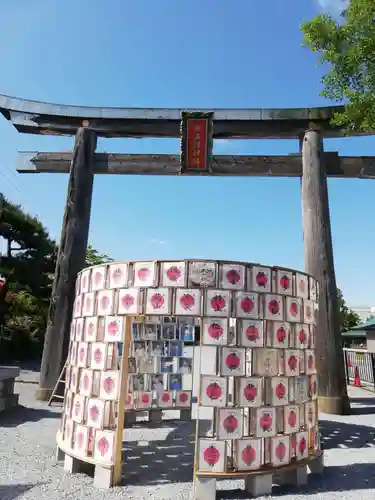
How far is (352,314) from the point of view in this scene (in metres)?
45.1

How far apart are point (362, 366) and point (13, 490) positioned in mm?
12663

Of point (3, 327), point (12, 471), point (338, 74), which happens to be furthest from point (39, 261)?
point (338, 74)

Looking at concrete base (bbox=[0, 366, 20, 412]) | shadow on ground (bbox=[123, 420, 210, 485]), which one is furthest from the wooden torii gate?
shadow on ground (bbox=[123, 420, 210, 485])

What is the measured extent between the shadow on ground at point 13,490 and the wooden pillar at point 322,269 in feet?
23.5

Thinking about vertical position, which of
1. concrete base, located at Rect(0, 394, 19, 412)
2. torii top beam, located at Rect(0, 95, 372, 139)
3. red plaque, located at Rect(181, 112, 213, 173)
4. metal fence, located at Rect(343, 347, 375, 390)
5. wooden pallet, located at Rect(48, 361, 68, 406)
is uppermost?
torii top beam, located at Rect(0, 95, 372, 139)

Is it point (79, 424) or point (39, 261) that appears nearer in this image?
point (79, 424)

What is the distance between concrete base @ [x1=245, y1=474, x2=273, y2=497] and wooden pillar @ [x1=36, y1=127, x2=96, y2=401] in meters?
6.50

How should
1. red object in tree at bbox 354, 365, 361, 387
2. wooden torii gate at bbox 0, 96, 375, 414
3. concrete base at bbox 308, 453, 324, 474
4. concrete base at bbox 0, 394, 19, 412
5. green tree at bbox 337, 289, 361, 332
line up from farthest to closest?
green tree at bbox 337, 289, 361, 332 → red object in tree at bbox 354, 365, 361, 387 → wooden torii gate at bbox 0, 96, 375, 414 → concrete base at bbox 0, 394, 19, 412 → concrete base at bbox 308, 453, 324, 474

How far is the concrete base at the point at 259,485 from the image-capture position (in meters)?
4.95

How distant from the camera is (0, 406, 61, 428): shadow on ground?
8641mm

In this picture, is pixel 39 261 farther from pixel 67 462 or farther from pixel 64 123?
pixel 67 462

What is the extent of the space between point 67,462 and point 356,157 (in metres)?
10.5

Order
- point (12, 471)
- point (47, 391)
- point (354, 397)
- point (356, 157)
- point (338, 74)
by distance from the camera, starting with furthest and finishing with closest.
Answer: point (354, 397) → point (356, 157) → point (47, 391) → point (338, 74) → point (12, 471)

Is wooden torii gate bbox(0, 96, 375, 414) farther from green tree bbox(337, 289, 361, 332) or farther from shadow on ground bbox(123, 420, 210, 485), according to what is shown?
green tree bbox(337, 289, 361, 332)
